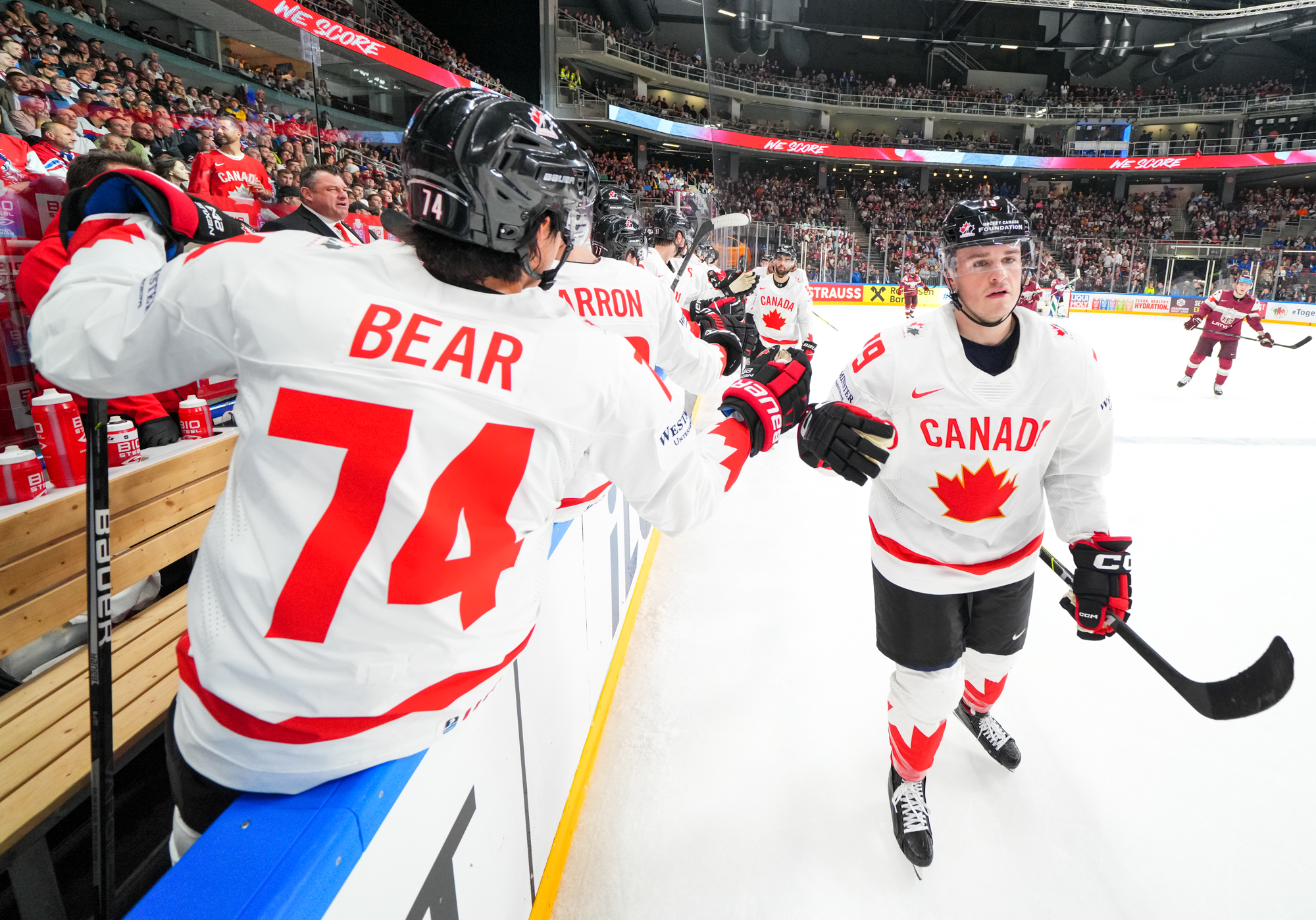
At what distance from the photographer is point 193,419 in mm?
2234

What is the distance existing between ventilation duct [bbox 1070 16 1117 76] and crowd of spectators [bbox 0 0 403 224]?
27.1 meters

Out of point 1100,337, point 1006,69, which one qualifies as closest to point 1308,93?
point 1006,69

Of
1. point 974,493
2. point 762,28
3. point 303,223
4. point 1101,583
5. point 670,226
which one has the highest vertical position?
point 762,28

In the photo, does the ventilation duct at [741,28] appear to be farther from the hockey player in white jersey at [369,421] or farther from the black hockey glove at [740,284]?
the hockey player in white jersey at [369,421]

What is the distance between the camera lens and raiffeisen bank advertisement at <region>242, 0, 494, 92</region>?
10.7m

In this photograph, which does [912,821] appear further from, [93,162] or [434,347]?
[93,162]

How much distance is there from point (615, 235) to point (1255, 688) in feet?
12.4

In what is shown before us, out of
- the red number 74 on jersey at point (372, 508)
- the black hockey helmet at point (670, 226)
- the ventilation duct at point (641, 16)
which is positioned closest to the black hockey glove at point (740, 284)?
the black hockey helmet at point (670, 226)

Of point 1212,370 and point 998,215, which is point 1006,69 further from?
point 998,215

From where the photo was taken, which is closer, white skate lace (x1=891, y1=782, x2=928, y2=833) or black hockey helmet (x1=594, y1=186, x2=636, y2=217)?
white skate lace (x1=891, y1=782, x2=928, y2=833)

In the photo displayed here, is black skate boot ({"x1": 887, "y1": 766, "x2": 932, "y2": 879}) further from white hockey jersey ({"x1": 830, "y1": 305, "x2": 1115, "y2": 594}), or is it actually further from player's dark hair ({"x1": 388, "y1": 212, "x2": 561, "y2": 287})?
player's dark hair ({"x1": 388, "y1": 212, "x2": 561, "y2": 287})

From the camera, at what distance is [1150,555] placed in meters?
3.79

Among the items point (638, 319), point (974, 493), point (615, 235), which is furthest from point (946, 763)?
point (615, 235)

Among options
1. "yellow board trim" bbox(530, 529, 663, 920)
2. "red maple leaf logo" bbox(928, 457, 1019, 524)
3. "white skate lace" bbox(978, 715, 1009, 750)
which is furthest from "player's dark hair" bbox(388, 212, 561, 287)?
"white skate lace" bbox(978, 715, 1009, 750)
